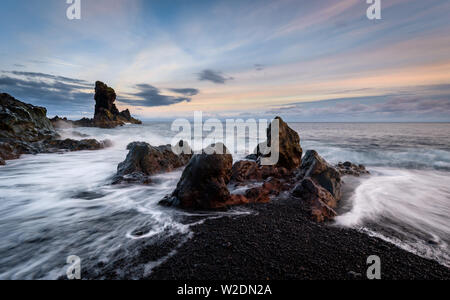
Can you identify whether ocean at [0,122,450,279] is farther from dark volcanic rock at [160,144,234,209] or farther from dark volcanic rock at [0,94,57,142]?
dark volcanic rock at [0,94,57,142]

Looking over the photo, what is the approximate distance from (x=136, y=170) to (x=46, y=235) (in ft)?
13.2

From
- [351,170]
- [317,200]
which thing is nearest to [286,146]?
[317,200]

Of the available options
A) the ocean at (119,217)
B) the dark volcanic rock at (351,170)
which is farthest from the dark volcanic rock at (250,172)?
the dark volcanic rock at (351,170)

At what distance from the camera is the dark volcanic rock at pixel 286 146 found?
25.1ft

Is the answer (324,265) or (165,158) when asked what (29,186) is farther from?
(324,265)

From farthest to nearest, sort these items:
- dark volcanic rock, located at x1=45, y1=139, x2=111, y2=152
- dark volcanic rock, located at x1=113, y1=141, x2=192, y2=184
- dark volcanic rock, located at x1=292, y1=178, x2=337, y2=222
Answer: dark volcanic rock, located at x1=45, y1=139, x2=111, y2=152, dark volcanic rock, located at x1=113, y1=141, x2=192, y2=184, dark volcanic rock, located at x1=292, y1=178, x2=337, y2=222

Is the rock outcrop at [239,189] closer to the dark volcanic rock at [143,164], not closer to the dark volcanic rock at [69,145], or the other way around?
the dark volcanic rock at [143,164]

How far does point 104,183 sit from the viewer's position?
7.54 m

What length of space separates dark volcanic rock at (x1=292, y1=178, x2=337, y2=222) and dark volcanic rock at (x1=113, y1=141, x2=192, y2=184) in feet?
17.8

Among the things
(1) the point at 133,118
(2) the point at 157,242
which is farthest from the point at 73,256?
(1) the point at 133,118

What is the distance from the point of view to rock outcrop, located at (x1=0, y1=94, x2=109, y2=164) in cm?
1179

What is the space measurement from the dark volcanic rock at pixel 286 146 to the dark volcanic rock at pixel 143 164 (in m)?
4.28

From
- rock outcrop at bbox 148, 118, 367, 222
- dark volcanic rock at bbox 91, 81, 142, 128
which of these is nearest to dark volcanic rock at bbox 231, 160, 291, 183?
rock outcrop at bbox 148, 118, 367, 222

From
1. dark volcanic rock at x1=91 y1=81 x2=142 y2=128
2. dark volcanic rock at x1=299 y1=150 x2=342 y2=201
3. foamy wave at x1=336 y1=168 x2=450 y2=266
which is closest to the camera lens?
foamy wave at x1=336 y1=168 x2=450 y2=266
